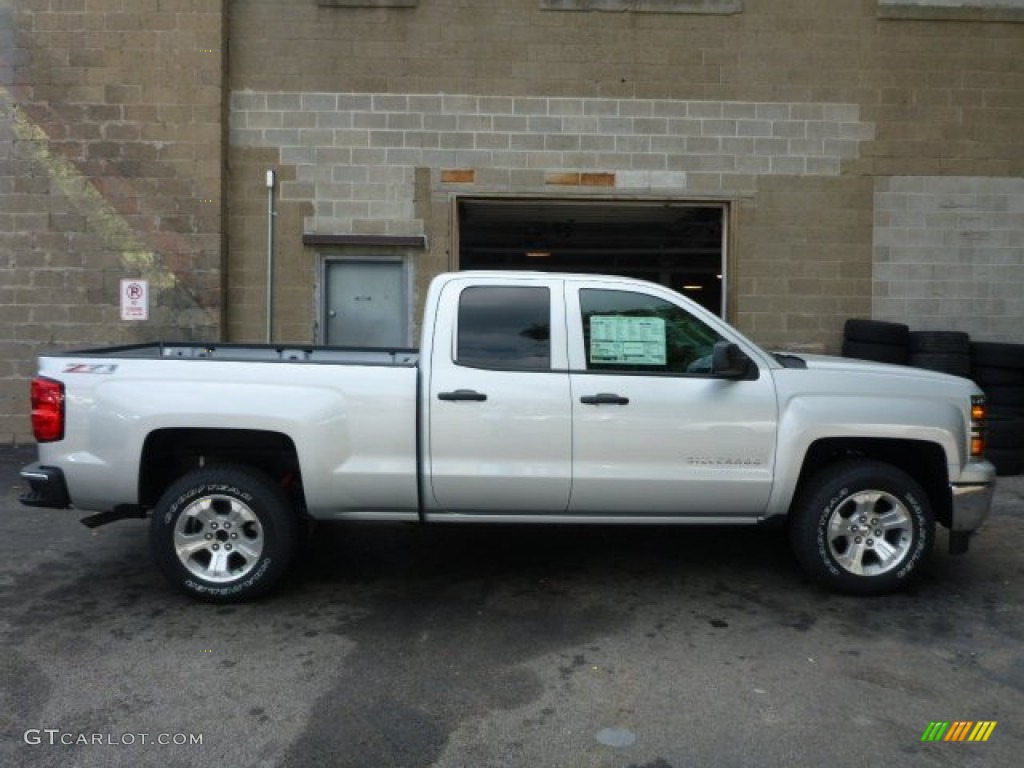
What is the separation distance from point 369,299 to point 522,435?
5604mm

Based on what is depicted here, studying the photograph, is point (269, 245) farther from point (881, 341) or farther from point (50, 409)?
point (881, 341)

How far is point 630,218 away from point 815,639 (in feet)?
24.4

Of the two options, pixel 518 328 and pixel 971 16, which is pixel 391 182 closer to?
pixel 518 328

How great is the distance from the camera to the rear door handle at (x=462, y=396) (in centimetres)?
477

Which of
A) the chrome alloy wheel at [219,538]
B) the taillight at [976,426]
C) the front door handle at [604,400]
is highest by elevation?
the front door handle at [604,400]

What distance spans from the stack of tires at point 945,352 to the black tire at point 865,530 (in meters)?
4.93

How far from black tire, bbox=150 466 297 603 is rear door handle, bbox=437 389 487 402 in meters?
1.13

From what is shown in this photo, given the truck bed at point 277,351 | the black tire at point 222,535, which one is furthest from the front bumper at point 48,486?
the truck bed at point 277,351

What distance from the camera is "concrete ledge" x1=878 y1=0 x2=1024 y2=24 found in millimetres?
9906

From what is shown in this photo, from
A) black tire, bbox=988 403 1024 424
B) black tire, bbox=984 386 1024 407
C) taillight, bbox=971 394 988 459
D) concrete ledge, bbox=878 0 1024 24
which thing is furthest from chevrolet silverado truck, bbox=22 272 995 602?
concrete ledge, bbox=878 0 1024 24

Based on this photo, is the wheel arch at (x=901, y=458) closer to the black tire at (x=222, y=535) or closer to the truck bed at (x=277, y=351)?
the truck bed at (x=277, y=351)

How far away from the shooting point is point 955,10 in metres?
9.91

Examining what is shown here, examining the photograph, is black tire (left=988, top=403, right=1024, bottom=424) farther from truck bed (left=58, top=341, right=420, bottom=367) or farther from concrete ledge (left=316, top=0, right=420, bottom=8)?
concrete ledge (left=316, top=0, right=420, bottom=8)

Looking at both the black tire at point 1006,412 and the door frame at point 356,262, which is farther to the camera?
the door frame at point 356,262
